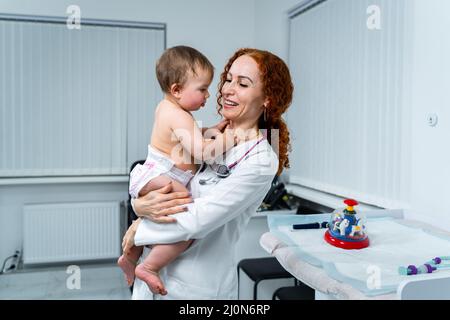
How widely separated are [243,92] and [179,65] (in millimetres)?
197

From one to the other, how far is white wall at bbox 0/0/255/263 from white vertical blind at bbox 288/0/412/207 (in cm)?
74

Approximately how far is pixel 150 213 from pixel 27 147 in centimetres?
291

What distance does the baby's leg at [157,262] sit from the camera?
1092mm

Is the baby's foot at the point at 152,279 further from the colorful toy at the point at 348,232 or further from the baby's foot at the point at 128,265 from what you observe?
the colorful toy at the point at 348,232

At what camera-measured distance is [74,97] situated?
3613 mm

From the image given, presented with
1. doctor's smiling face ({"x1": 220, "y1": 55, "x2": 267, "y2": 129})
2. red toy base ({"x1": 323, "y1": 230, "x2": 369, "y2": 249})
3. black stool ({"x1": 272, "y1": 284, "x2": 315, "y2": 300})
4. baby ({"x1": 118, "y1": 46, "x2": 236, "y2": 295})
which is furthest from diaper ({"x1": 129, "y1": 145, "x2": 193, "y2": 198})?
black stool ({"x1": 272, "y1": 284, "x2": 315, "y2": 300})

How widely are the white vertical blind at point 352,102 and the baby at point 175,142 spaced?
1.26 m

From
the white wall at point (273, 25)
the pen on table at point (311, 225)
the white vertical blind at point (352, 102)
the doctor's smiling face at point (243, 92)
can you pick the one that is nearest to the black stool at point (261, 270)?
the white vertical blind at point (352, 102)

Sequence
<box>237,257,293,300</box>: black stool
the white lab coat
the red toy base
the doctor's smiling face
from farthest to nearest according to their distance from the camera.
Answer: <box>237,257,293,300</box>: black stool
the red toy base
the doctor's smiling face
the white lab coat

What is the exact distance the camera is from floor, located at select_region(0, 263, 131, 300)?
11.0 feet

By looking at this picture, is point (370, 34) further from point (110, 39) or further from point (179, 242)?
point (110, 39)

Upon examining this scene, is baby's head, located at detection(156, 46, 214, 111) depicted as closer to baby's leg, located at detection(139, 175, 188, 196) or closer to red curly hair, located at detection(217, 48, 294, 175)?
red curly hair, located at detection(217, 48, 294, 175)

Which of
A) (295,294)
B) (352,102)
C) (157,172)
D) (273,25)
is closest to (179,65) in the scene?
(157,172)
